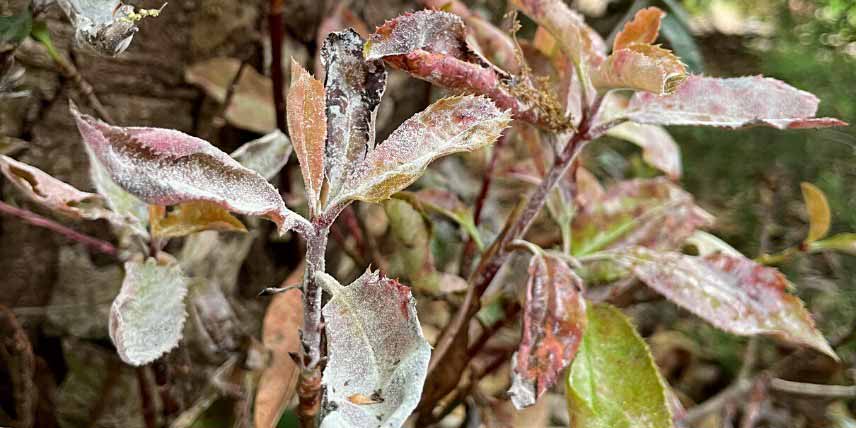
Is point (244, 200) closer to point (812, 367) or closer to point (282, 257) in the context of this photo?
point (282, 257)

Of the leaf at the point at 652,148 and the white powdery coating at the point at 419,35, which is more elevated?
the white powdery coating at the point at 419,35

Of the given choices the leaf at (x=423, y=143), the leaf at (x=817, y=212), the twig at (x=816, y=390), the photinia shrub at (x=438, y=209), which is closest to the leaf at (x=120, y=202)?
the photinia shrub at (x=438, y=209)

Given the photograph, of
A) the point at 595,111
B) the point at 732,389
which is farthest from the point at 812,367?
the point at 595,111

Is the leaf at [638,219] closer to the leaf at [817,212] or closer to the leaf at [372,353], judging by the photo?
the leaf at [817,212]

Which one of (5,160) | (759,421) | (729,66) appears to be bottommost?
(759,421)

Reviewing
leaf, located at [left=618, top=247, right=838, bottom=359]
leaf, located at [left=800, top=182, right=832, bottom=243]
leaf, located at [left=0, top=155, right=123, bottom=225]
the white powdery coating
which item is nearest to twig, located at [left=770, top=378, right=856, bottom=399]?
leaf, located at [left=800, top=182, right=832, bottom=243]

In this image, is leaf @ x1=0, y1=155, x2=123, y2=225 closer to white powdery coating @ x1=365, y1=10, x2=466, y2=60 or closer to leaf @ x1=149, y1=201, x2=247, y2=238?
leaf @ x1=149, y1=201, x2=247, y2=238
